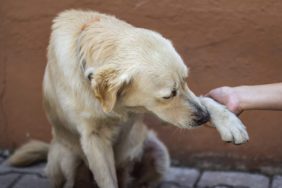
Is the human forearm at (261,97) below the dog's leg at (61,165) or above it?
above

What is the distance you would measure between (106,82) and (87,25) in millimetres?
454

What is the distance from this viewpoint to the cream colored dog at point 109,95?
347cm

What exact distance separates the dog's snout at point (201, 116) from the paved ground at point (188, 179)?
102cm

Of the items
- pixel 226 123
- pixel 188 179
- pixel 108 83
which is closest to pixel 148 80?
pixel 108 83

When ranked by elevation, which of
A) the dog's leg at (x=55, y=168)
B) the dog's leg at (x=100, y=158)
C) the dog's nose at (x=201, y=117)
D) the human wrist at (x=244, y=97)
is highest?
the human wrist at (x=244, y=97)

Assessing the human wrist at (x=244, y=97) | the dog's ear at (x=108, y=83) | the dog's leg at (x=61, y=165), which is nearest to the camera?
the dog's ear at (x=108, y=83)

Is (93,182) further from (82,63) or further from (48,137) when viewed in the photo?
(82,63)

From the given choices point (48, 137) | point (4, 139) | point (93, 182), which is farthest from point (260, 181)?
point (4, 139)

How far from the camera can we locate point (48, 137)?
5023mm

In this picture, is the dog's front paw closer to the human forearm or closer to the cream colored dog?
the cream colored dog

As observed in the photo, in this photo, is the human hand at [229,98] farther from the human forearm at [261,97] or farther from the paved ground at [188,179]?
the paved ground at [188,179]

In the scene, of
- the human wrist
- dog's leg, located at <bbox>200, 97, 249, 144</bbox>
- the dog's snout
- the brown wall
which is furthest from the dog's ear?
the brown wall

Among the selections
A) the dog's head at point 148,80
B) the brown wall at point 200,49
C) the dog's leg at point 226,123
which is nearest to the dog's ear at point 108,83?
the dog's head at point 148,80

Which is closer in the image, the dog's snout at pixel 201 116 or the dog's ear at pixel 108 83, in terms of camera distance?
the dog's ear at pixel 108 83
